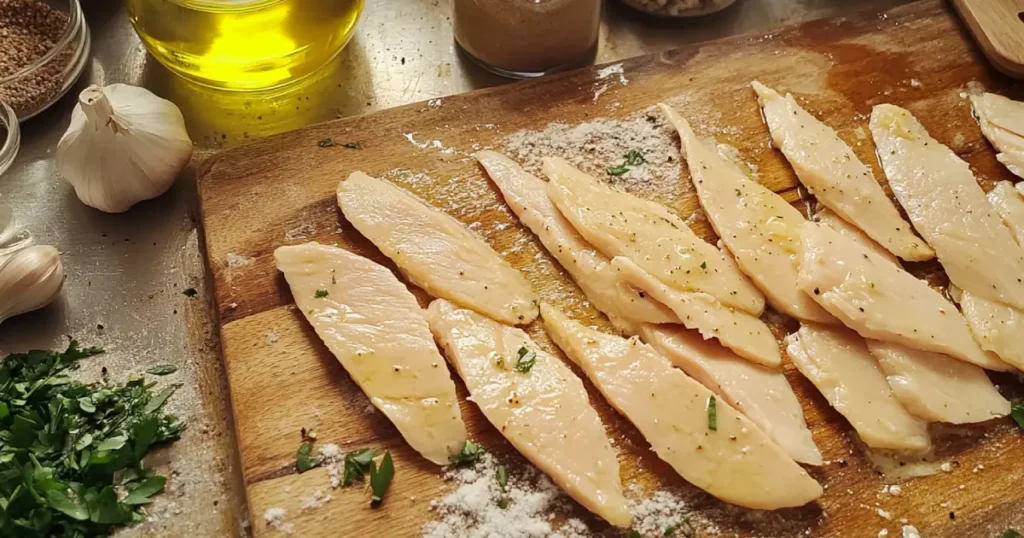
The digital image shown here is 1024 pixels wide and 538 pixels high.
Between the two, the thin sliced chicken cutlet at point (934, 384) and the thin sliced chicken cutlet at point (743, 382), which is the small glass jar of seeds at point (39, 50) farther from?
the thin sliced chicken cutlet at point (934, 384)

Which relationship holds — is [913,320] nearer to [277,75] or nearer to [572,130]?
[572,130]

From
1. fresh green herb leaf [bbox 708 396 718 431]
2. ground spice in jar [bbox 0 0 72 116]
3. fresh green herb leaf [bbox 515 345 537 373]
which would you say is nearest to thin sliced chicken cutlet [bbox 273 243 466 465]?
fresh green herb leaf [bbox 515 345 537 373]

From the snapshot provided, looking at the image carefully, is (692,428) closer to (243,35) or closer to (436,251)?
(436,251)

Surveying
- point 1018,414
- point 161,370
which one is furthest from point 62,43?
point 1018,414

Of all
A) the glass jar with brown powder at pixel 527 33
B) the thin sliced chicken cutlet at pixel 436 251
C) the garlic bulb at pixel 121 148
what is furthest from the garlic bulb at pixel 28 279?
the glass jar with brown powder at pixel 527 33

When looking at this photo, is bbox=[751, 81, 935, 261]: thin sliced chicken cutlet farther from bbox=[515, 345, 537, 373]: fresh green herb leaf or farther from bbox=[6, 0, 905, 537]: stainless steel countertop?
bbox=[515, 345, 537, 373]: fresh green herb leaf
